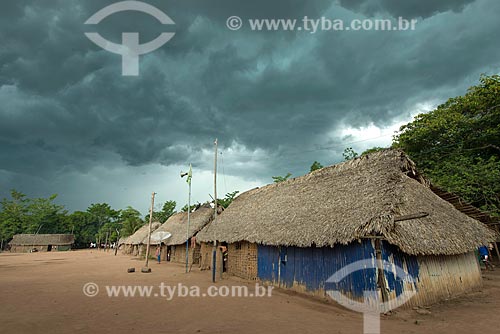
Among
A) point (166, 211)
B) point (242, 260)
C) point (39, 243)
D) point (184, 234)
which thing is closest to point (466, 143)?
point (242, 260)

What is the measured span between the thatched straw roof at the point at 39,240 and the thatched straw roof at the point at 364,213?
50237mm

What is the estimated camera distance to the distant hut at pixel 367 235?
314 inches

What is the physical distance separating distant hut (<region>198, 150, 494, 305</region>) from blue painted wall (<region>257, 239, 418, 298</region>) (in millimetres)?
30

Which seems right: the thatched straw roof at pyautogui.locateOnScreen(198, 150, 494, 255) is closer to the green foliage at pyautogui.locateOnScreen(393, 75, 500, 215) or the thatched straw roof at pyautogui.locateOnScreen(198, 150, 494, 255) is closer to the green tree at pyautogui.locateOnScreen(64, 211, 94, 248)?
the green foliage at pyautogui.locateOnScreen(393, 75, 500, 215)

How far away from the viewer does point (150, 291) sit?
10445mm

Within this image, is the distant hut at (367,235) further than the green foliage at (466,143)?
No

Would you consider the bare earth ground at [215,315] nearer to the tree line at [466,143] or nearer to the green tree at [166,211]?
the tree line at [466,143]

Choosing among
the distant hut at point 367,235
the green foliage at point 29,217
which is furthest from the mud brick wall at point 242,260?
the green foliage at point 29,217

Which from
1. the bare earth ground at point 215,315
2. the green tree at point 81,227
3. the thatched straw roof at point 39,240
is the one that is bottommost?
the bare earth ground at point 215,315

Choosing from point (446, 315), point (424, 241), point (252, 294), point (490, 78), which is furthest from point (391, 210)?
point (490, 78)

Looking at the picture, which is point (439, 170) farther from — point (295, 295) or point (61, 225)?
point (61, 225)

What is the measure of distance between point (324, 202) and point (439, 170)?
1227 cm

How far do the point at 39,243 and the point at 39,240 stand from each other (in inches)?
20.9

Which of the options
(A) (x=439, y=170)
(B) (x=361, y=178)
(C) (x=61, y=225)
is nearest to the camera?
(B) (x=361, y=178)
